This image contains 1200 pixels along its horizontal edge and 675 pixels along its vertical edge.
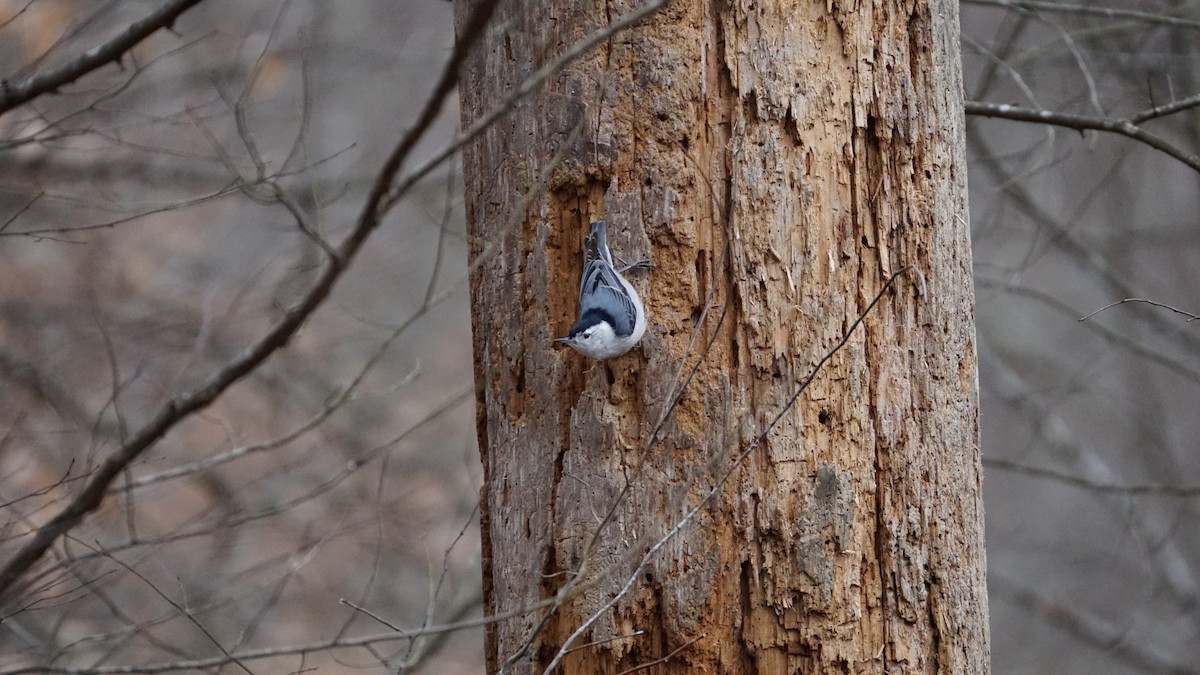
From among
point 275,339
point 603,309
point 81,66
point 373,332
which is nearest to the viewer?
point 275,339

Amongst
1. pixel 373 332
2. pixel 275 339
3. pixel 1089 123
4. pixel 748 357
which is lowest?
pixel 275 339

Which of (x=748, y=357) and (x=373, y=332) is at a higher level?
(x=373, y=332)

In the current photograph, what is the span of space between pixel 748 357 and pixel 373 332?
13.3 ft

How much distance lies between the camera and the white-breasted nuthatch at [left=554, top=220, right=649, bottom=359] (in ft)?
6.61

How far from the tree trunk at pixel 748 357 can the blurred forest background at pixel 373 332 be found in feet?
5.70

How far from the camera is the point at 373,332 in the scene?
5.82m

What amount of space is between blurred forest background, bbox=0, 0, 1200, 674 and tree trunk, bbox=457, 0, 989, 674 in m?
1.74

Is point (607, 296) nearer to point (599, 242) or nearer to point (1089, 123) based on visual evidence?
point (599, 242)

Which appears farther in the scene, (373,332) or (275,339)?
(373,332)

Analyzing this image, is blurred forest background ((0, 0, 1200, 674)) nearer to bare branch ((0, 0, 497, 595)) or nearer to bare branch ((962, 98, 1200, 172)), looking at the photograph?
bare branch ((962, 98, 1200, 172))

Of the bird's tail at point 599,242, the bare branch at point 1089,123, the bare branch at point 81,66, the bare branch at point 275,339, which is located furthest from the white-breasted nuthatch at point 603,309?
the bare branch at point 1089,123

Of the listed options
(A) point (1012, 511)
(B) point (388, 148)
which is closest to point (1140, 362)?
(A) point (1012, 511)

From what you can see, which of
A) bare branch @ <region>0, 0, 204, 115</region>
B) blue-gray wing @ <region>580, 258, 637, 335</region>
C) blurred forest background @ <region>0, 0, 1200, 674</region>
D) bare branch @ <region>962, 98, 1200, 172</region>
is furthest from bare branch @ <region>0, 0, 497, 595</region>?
bare branch @ <region>962, 98, 1200, 172</region>

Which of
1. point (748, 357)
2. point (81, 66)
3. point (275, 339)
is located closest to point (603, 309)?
point (748, 357)
